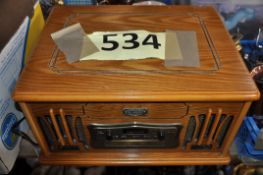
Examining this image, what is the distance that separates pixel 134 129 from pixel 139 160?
0.10 metres

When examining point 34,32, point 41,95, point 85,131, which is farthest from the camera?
point 34,32

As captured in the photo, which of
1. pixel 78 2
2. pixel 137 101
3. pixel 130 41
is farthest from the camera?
pixel 78 2

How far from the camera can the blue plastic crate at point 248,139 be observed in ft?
2.18

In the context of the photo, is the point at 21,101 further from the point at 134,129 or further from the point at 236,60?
the point at 236,60

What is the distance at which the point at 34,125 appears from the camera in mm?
578

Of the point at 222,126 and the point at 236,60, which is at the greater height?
the point at 236,60

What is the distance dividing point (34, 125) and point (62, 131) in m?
0.07

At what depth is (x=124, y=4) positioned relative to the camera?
784mm

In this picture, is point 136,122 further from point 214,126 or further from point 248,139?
point 248,139

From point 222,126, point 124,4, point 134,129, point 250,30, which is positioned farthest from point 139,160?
point 250,30

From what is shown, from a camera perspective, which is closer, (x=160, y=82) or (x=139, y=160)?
(x=160, y=82)

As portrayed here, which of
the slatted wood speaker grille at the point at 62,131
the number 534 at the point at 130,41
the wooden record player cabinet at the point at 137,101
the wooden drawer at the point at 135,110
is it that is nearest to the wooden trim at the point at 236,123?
the wooden record player cabinet at the point at 137,101

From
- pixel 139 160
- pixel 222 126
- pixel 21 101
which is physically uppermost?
pixel 21 101

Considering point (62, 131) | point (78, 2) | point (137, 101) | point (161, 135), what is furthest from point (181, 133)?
point (78, 2)
